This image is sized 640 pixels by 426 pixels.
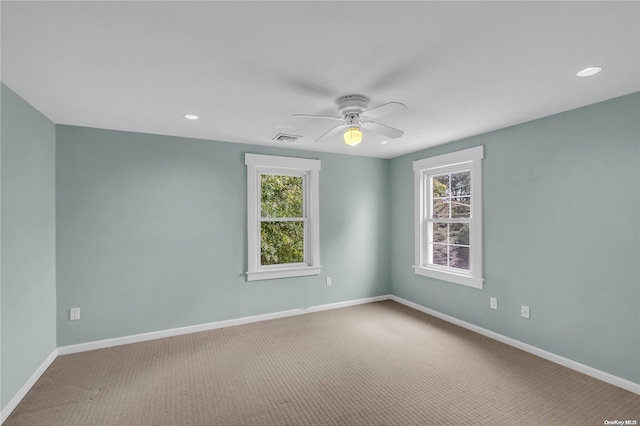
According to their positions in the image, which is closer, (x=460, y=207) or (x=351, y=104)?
(x=351, y=104)

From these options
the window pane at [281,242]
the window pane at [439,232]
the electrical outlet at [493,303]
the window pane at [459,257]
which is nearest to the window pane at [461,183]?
the window pane at [439,232]

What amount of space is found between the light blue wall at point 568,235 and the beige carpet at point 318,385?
0.98ft

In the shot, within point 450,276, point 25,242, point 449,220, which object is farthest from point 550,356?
point 25,242

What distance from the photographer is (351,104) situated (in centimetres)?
248

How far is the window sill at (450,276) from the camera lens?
375 cm

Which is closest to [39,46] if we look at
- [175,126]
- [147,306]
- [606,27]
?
[175,126]

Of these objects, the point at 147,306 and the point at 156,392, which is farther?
the point at 147,306

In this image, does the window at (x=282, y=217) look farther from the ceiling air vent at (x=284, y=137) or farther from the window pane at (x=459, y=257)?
the window pane at (x=459, y=257)

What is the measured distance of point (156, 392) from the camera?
2.52 meters

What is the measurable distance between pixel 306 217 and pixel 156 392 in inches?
108

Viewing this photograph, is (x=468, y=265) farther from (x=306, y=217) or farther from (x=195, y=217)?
(x=195, y=217)

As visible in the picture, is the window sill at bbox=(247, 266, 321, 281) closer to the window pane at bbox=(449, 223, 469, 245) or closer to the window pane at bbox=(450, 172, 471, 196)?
the window pane at bbox=(449, 223, 469, 245)

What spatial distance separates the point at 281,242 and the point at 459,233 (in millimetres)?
2401

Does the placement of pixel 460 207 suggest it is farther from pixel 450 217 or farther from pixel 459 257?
pixel 459 257
